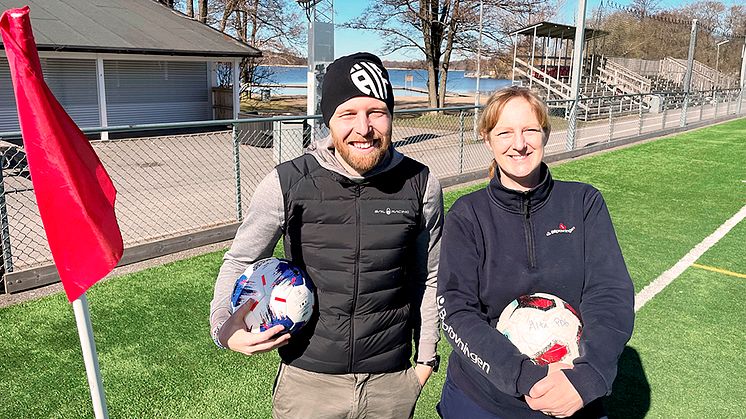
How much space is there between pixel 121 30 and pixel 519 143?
19.6m

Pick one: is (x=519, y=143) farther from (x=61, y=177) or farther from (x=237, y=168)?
(x=237, y=168)

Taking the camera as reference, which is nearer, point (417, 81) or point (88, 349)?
point (88, 349)

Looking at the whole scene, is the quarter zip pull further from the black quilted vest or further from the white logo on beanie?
the white logo on beanie

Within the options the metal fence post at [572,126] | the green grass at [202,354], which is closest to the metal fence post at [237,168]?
the green grass at [202,354]

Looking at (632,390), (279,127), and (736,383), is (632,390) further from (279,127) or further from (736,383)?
(279,127)

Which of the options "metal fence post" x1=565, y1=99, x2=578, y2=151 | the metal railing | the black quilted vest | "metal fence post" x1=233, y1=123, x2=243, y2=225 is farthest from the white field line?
"metal fence post" x1=565, y1=99, x2=578, y2=151

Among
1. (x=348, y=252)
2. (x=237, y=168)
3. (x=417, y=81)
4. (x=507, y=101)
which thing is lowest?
(x=237, y=168)

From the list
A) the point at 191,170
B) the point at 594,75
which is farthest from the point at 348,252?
the point at 594,75

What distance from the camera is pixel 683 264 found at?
22.0 feet

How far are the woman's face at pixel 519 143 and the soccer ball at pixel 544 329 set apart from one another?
425 mm

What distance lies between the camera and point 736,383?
162 inches

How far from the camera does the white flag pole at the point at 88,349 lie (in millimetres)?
1909

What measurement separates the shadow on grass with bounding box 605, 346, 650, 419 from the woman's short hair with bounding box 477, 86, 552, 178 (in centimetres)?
250

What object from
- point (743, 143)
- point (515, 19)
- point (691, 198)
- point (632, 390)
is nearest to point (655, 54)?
point (515, 19)
